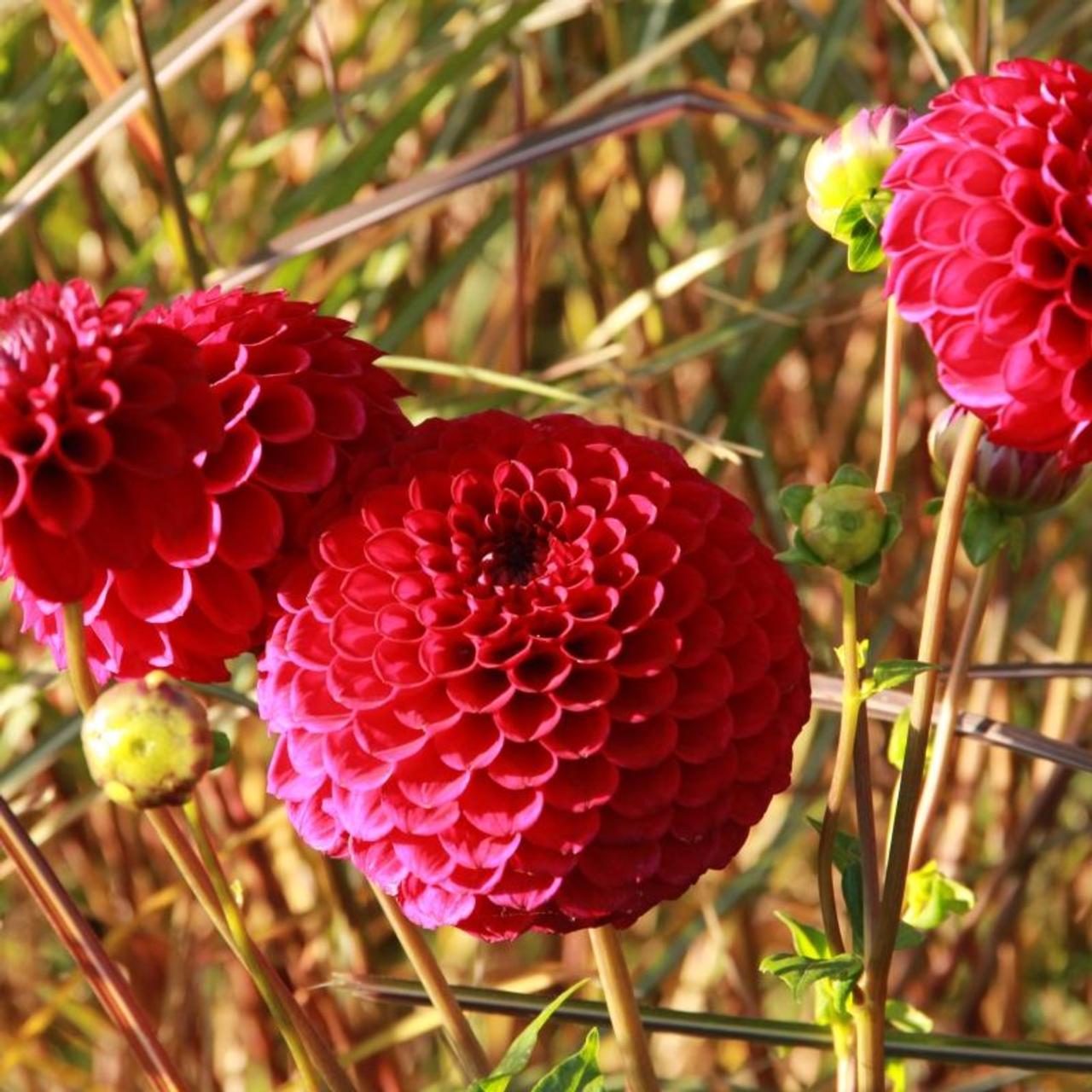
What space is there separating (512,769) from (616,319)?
0.43 meters

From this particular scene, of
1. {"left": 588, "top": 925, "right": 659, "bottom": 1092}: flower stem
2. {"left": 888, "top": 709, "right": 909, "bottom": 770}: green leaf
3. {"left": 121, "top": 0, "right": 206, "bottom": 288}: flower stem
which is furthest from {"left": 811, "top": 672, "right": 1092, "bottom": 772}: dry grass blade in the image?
{"left": 121, "top": 0, "right": 206, "bottom": 288}: flower stem

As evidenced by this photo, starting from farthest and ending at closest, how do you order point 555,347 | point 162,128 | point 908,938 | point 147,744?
point 555,347, point 162,128, point 908,938, point 147,744

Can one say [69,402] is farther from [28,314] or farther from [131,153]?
[131,153]

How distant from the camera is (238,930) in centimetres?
36

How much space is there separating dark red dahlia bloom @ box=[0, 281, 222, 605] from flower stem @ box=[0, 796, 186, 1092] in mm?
75

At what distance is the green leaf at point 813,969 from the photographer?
375 mm

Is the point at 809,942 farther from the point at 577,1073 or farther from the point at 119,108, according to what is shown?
the point at 119,108

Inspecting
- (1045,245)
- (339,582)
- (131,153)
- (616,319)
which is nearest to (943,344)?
(1045,245)

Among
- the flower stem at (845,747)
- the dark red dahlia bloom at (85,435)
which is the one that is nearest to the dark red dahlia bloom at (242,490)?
the dark red dahlia bloom at (85,435)

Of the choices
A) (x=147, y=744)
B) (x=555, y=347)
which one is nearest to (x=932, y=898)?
(x=147, y=744)

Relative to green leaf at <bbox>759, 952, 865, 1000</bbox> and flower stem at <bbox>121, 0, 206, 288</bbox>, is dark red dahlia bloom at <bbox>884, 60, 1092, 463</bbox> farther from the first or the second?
flower stem at <bbox>121, 0, 206, 288</bbox>

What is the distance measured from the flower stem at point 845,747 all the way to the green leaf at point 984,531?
0.04 metres

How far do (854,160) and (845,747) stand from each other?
133mm

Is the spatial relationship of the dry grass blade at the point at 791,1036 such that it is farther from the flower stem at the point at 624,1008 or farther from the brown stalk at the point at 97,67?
the brown stalk at the point at 97,67
